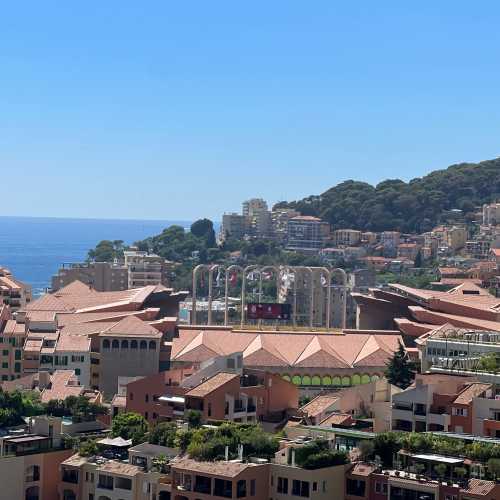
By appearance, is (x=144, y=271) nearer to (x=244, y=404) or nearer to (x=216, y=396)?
(x=244, y=404)

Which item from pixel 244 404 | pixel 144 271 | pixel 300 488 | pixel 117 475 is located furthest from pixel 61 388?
pixel 144 271

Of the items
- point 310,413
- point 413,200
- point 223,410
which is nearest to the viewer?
point 223,410

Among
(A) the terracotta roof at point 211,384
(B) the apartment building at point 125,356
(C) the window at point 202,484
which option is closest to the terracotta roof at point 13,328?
(B) the apartment building at point 125,356

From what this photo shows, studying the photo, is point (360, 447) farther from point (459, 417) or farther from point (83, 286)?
point (83, 286)

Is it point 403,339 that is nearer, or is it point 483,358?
point 483,358

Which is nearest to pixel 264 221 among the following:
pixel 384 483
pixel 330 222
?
pixel 330 222
